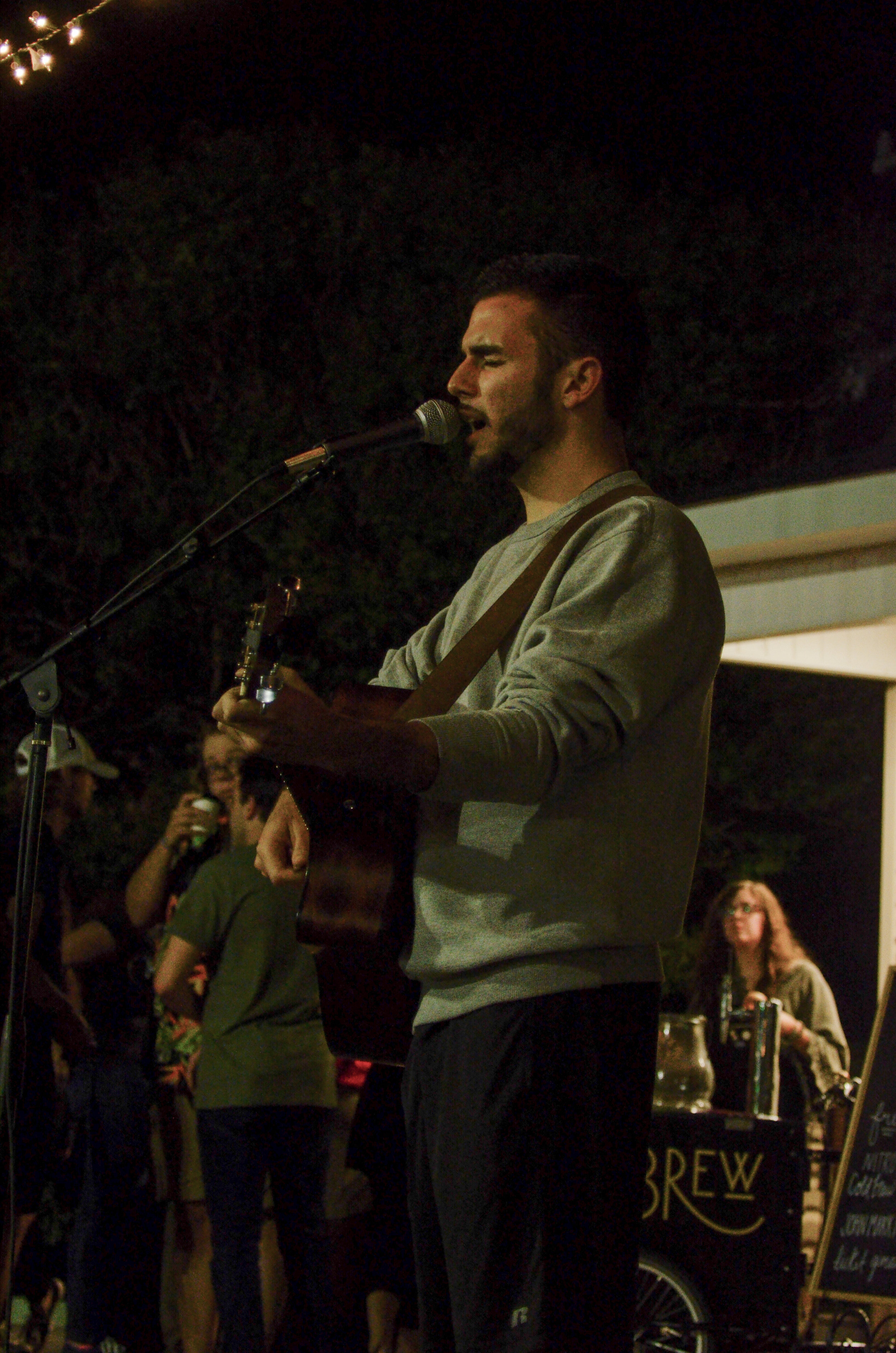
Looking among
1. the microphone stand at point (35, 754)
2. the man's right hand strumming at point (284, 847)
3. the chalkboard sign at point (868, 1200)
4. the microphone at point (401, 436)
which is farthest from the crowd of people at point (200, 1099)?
the man's right hand strumming at point (284, 847)

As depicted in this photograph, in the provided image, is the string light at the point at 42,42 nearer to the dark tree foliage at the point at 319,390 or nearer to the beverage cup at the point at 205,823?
the beverage cup at the point at 205,823

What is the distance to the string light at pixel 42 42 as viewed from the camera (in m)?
4.93

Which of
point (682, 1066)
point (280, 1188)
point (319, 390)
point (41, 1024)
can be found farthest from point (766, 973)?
point (319, 390)

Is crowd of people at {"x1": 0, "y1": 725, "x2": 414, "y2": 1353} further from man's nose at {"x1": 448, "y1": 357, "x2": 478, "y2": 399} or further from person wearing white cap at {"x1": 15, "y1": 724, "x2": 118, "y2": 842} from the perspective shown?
man's nose at {"x1": 448, "y1": 357, "x2": 478, "y2": 399}

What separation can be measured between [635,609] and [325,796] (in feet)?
1.68

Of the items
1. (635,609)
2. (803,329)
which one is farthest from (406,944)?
(803,329)

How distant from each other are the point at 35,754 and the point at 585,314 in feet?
4.63

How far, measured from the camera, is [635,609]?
2242 millimetres

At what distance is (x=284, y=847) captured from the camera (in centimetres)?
261

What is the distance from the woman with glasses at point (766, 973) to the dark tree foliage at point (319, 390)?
8.08m

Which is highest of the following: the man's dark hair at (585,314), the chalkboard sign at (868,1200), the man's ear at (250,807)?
the man's dark hair at (585,314)

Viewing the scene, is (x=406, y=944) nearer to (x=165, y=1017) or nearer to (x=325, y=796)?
(x=325, y=796)

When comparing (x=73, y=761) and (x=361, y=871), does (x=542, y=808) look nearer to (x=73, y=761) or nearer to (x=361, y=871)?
(x=361, y=871)

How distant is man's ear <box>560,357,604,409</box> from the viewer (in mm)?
2516
